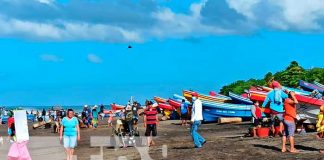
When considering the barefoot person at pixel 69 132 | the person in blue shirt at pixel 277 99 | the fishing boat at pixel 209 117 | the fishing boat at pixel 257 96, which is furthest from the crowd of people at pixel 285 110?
the fishing boat at pixel 209 117

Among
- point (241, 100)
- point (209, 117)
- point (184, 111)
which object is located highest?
point (241, 100)

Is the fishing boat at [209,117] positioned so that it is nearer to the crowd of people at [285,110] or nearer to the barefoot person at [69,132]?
the crowd of people at [285,110]

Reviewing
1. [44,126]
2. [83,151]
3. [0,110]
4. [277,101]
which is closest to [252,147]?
[277,101]

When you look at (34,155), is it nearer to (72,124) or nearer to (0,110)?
(72,124)

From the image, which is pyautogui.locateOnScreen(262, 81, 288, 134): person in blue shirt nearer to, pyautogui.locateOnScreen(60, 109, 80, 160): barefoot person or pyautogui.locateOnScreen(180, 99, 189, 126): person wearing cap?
pyautogui.locateOnScreen(60, 109, 80, 160): barefoot person

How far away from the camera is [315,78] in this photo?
6575 cm

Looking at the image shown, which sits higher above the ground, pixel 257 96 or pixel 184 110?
pixel 257 96

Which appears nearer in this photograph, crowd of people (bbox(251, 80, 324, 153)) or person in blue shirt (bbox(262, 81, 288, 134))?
crowd of people (bbox(251, 80, 324, 153))

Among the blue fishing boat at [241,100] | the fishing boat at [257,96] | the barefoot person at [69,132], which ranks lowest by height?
the barefoot person at [69,132]

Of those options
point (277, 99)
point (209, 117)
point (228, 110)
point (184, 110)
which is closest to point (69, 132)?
point (277, 99)

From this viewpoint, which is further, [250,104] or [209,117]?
[209,117]

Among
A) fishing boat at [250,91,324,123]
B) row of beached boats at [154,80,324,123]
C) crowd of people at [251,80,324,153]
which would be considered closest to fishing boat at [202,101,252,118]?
row of beached boats at [154,80,324,123]

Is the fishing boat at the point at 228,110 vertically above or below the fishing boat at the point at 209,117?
above

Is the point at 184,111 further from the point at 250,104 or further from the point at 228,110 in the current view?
the point at 250,104
